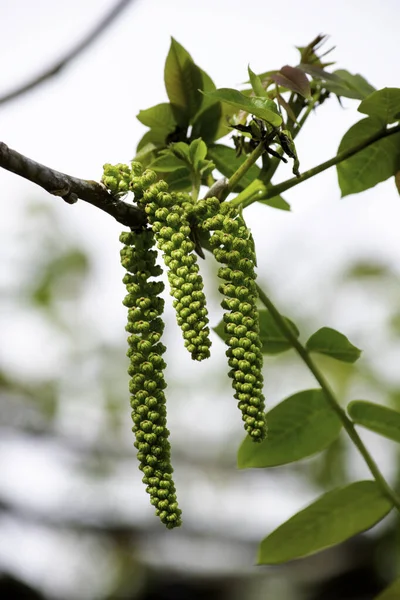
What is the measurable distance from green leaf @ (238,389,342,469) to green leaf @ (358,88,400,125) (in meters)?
0.43

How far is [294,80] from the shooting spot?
1131 millimetres

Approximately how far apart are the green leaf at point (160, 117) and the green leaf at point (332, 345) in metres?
0.42

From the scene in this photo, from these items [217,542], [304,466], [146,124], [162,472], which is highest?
[146,124]

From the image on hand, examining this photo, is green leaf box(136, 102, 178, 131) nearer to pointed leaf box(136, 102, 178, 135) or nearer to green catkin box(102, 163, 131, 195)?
pointed leaf box(136, 102, 178, 135)

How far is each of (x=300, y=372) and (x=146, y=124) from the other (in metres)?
2.25

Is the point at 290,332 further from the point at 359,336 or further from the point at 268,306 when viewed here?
the point at 359,336

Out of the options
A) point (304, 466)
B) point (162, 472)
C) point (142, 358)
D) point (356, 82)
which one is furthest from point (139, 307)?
point (304, 466)

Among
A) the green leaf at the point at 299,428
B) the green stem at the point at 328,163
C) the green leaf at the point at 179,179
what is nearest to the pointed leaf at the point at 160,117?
the green leaf at the point at 179,179

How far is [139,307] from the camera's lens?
0.89m

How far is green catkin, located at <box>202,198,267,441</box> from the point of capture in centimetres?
81

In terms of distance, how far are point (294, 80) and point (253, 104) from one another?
0.25m

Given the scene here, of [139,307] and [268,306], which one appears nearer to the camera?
[139,307]

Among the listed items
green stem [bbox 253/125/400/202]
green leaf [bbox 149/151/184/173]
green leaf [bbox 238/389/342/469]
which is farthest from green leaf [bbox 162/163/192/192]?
green leaf [bbox 238/389/342/469]

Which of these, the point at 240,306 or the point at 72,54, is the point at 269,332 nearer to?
A: the point at 240,306
